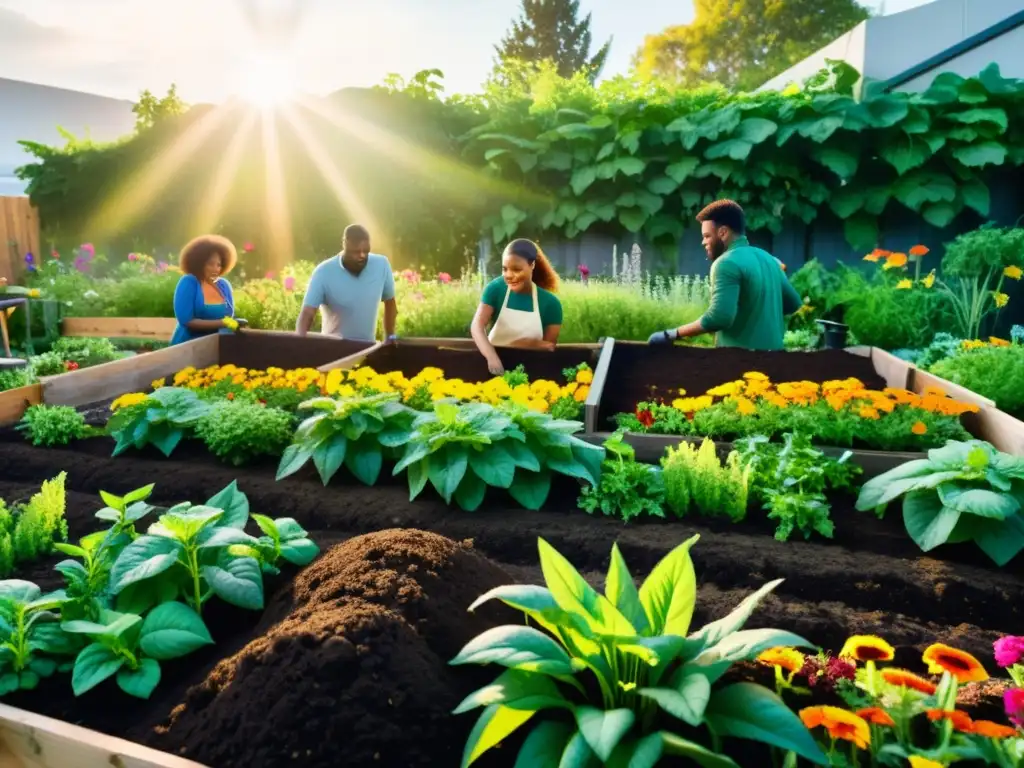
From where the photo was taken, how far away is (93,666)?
177cm

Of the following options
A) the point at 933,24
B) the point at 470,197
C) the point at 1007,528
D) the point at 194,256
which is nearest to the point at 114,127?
the point at 470,197

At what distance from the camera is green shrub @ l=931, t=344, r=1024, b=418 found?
4.33m

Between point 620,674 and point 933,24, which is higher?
point 933,24

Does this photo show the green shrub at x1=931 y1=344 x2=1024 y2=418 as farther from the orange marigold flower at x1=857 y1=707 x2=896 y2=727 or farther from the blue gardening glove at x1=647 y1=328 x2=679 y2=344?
the orange marigold flower at x1=857 y1=707 x2=896 y2=727

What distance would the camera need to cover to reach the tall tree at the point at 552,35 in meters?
36.2

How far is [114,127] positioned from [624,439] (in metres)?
20.5

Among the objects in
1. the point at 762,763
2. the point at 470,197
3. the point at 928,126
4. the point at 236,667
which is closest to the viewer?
the point at 762,763

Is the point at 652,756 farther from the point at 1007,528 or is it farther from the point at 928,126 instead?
the point at 928,126

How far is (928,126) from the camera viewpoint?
8.79 m

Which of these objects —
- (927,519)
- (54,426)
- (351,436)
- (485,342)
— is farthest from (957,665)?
(54,426)

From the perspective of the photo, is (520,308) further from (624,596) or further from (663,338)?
(624,596)

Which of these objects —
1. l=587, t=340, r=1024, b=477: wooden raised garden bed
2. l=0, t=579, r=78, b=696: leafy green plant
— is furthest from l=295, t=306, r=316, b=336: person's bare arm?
l=0, t=579, r=78, b=696: leafy green plant

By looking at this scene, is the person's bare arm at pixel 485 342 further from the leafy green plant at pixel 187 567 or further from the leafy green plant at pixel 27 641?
the leafy green plant at pixel 27 641

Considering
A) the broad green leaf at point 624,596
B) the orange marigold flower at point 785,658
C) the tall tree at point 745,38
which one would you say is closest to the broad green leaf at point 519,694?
the broad green leaf at point 624,596
